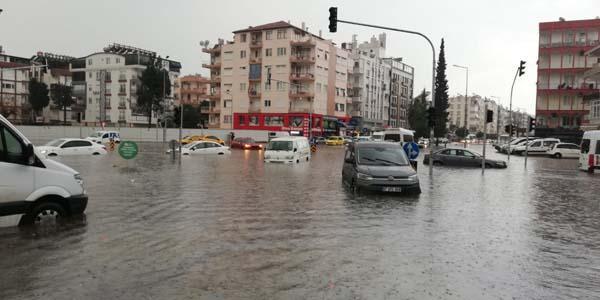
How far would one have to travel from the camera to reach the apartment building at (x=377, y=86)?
3944 inches

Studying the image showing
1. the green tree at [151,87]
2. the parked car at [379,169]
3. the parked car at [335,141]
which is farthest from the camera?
the green tree at [151,87]

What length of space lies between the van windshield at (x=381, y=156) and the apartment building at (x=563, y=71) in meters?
59.5

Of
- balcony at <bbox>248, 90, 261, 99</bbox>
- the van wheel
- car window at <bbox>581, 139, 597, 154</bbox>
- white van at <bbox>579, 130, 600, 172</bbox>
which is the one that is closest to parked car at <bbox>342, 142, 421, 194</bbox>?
the van wheel

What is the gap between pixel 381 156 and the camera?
15773 millimetres

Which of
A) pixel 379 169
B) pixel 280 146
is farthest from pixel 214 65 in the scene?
pixel 379 169

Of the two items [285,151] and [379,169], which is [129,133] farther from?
[379,169]

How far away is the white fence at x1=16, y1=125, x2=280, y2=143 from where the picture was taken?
62.4 meters

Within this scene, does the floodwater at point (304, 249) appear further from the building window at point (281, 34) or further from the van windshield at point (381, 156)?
the building window at point (281, 34)

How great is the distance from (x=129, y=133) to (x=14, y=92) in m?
36.5

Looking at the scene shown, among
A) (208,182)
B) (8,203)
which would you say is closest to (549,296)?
(8,203)

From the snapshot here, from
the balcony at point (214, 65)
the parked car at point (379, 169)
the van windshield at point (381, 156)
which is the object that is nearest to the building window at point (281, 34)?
the balcony at point (214, 65)

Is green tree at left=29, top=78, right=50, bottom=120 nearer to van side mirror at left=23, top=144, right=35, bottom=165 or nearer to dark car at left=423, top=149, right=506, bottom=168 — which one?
dark car at left=423, top=149, right=506, bottom=168

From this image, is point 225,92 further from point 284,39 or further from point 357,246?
point 357,246

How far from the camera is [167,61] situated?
102438mm
